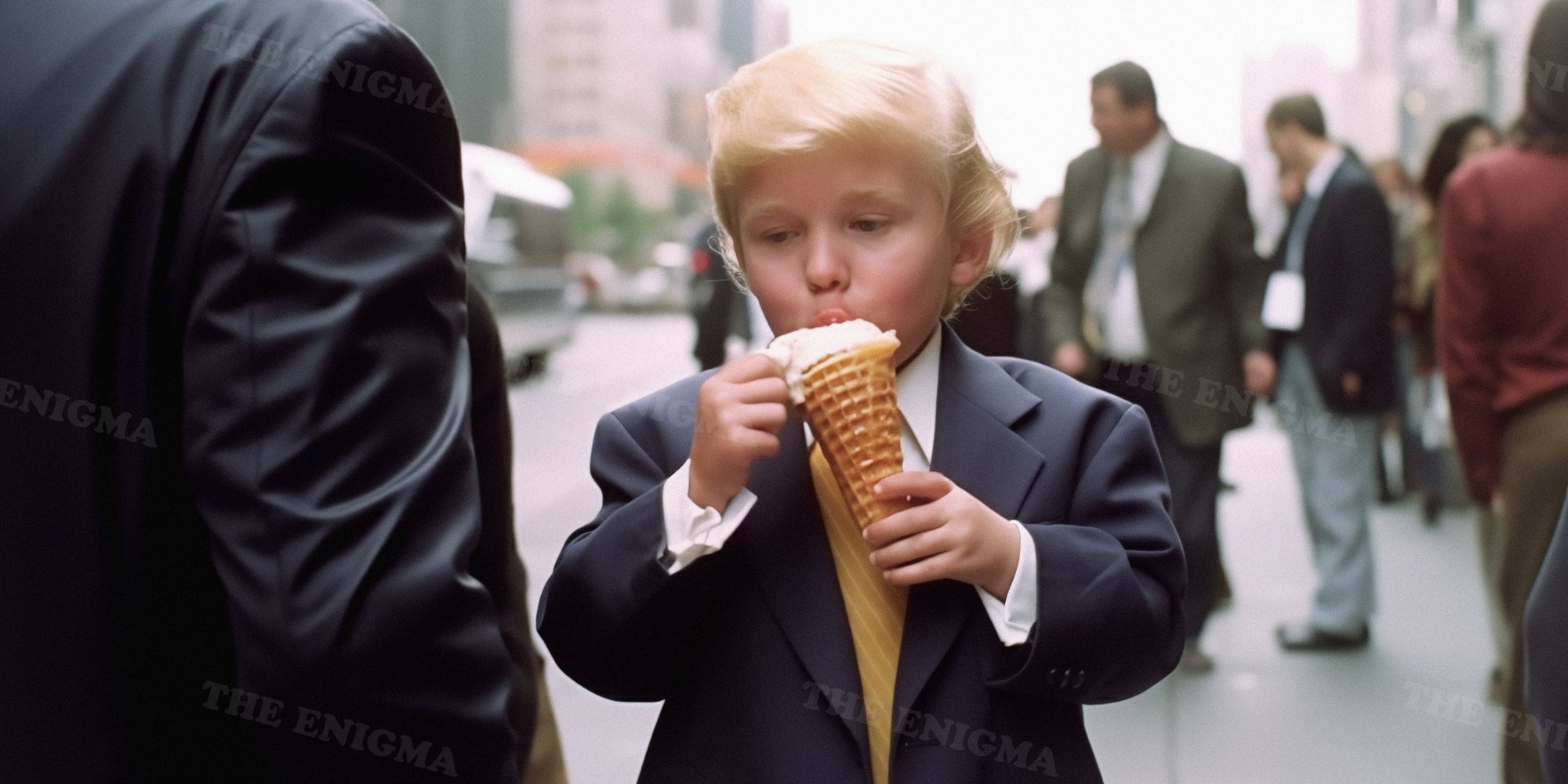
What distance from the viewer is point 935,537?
1.51 meters

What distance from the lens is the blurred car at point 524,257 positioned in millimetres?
16234

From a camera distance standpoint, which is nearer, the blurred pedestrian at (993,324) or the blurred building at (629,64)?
the blurred pedestrian at (993,324)

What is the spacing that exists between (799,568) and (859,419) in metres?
0.20

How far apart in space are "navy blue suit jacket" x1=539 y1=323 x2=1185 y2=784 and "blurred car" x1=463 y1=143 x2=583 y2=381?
1311 cm

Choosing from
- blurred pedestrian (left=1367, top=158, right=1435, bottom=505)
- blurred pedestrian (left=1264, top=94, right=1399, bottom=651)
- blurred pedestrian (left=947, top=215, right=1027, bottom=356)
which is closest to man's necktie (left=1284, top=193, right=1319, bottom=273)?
blurred pedestrian (left=1264, top=94, right=1399, bottom=651)

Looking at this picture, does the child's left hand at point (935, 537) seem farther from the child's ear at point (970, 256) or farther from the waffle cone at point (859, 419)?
the child's ear at point (970, 256)

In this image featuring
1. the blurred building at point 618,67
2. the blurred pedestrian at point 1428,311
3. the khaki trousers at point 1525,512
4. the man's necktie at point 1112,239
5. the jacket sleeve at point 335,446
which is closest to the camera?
the jacket sleeve at point 335,446

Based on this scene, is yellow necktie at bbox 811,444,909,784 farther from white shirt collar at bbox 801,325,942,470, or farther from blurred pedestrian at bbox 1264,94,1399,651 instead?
blurred pedestrian at bbox 1264,94,1399,651

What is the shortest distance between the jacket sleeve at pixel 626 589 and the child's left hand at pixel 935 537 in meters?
0.19

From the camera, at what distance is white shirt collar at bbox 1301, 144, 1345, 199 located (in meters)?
6.46

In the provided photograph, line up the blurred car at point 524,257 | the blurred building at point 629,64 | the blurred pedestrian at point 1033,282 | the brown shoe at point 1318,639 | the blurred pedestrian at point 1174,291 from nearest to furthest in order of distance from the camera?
the blurred pedestrian at point 1174,291 → the brown shoe at point 1318,639 → the blurred pedestrian at point 1033,282 → the blurred car at point 524,257 → the blurred building at point 629,64

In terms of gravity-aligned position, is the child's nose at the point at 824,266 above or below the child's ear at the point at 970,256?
above

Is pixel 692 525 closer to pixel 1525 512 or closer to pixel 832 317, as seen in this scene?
pixel 832 317

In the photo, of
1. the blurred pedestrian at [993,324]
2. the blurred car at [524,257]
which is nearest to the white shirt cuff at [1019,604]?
the blurred pedestrian at [993,324]
